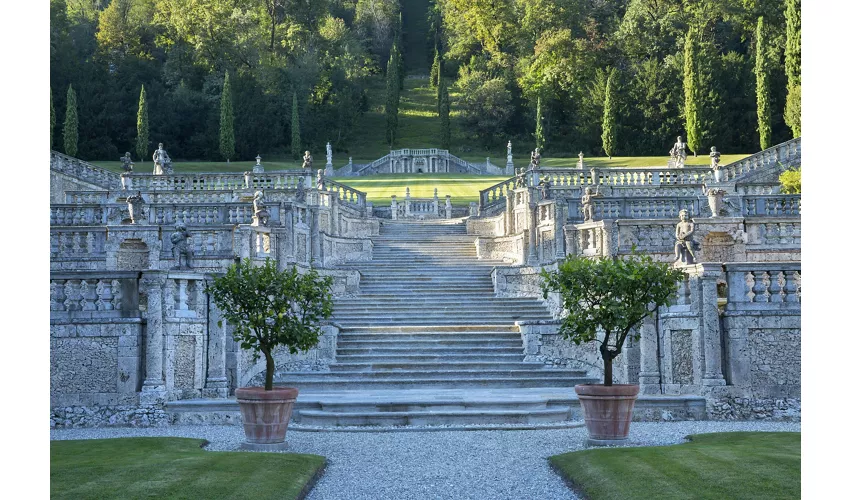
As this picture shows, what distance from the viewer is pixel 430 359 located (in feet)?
74.4

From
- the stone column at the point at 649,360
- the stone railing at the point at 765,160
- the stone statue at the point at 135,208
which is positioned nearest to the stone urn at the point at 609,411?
the stone column at the point at 649,360

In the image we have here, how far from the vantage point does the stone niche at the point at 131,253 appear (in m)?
25.2

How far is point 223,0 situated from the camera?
75625 millimetres

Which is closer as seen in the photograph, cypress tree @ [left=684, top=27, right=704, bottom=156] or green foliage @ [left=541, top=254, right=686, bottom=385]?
green foliage @ [left=541, top=254, right=686, bottom=385]

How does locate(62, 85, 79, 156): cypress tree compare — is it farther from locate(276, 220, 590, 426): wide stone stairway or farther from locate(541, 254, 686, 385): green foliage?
locate(541, 254, 686, 385): green foliage

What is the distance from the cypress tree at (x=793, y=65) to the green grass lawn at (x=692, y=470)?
127ft

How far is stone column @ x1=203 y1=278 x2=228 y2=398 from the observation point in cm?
1912

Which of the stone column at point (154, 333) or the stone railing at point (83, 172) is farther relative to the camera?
the stone railing at point (83, 172)

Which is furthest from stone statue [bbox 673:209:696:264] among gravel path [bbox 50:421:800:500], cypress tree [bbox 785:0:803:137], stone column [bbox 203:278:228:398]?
cypress tree [bbox 785:0:803:137]

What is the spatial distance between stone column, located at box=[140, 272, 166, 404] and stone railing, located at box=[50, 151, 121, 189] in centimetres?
2539

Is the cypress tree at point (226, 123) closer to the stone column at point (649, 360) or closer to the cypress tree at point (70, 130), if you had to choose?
the cypress tree at point (70, 130)

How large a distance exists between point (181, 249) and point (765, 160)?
28.5m

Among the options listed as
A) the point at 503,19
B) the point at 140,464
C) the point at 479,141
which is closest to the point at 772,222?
the point at 140,464

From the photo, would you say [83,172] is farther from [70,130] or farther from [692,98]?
[692,98]
